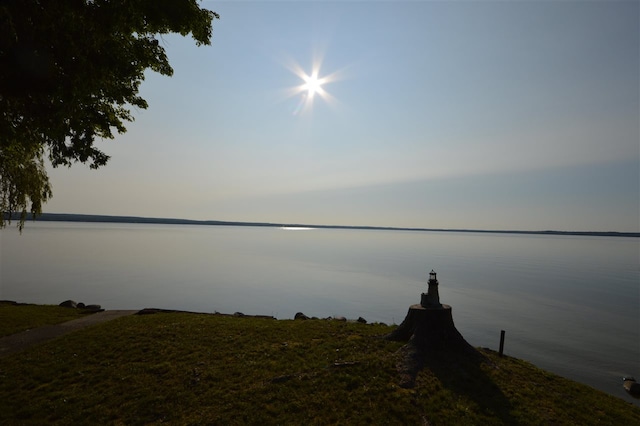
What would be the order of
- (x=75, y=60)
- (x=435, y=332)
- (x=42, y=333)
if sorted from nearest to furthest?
(x=75, y=60) < (x=435, y=332) < (x=42, y=333)

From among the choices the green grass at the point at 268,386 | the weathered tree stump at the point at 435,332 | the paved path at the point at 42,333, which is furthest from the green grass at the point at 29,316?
the weathered tree stump at the point at 435,332

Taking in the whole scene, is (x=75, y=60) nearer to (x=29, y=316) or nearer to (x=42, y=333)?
(x=42, y=333)

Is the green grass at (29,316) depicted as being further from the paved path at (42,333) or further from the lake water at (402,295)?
the lake water at (402,295)

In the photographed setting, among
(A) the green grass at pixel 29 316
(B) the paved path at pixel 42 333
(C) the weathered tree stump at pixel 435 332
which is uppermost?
(C) the weathered tree stump at pixel 435 332

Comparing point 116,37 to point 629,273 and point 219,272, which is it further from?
point 629,273

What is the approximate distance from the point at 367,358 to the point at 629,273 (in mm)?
91553

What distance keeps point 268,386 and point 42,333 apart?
15.7 metres

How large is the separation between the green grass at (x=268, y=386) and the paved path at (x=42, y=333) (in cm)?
122

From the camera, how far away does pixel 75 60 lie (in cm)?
948

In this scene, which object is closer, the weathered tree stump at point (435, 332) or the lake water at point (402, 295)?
the weathered tree stump at point (435, 332)

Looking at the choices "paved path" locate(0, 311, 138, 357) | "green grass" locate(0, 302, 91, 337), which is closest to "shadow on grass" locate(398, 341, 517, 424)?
"paved path" locate(0, 311, 138, 357)

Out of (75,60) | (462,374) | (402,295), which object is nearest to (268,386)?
(462,374)

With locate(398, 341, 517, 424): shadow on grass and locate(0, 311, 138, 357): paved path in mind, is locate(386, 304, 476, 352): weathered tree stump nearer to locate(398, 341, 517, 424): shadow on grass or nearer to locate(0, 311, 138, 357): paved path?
locate(398, 341, 517, 424): shadow on grass

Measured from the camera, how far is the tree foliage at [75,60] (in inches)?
330
